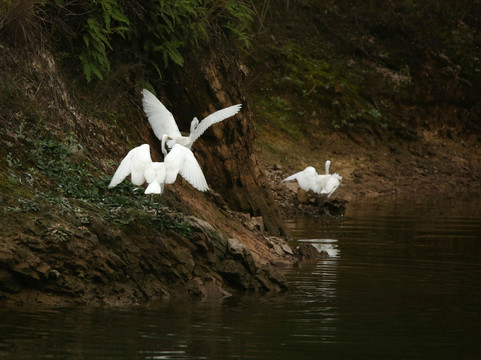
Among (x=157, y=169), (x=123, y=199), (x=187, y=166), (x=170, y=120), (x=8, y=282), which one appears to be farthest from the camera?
(x=170, y=120)

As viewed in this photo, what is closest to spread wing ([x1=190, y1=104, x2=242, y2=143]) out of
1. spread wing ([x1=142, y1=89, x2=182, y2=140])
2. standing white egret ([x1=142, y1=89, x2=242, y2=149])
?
standing white egret ([x1=142, y1=89, x2=242, y2=149])

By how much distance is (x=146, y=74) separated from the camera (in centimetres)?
1548

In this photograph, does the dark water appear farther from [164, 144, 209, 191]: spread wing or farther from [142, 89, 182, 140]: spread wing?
[142, 89, 182, 140]: spread wing

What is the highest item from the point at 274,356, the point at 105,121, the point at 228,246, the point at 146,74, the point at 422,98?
the point at 422,98

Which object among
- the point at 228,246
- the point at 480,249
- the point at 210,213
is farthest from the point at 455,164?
the point at 228,246

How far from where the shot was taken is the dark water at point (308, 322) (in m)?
8.07

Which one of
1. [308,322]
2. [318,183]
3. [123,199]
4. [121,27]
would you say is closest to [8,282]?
[123,199]

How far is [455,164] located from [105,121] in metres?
19.4

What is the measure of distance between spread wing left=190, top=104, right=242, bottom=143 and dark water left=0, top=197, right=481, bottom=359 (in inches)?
96.4

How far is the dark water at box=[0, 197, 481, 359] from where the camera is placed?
26.5 ft

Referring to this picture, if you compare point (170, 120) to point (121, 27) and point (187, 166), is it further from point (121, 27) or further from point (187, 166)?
point (187, 166)

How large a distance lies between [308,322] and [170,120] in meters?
5.49

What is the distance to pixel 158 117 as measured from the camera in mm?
14234

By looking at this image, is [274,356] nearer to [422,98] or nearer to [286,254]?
[286,254]
